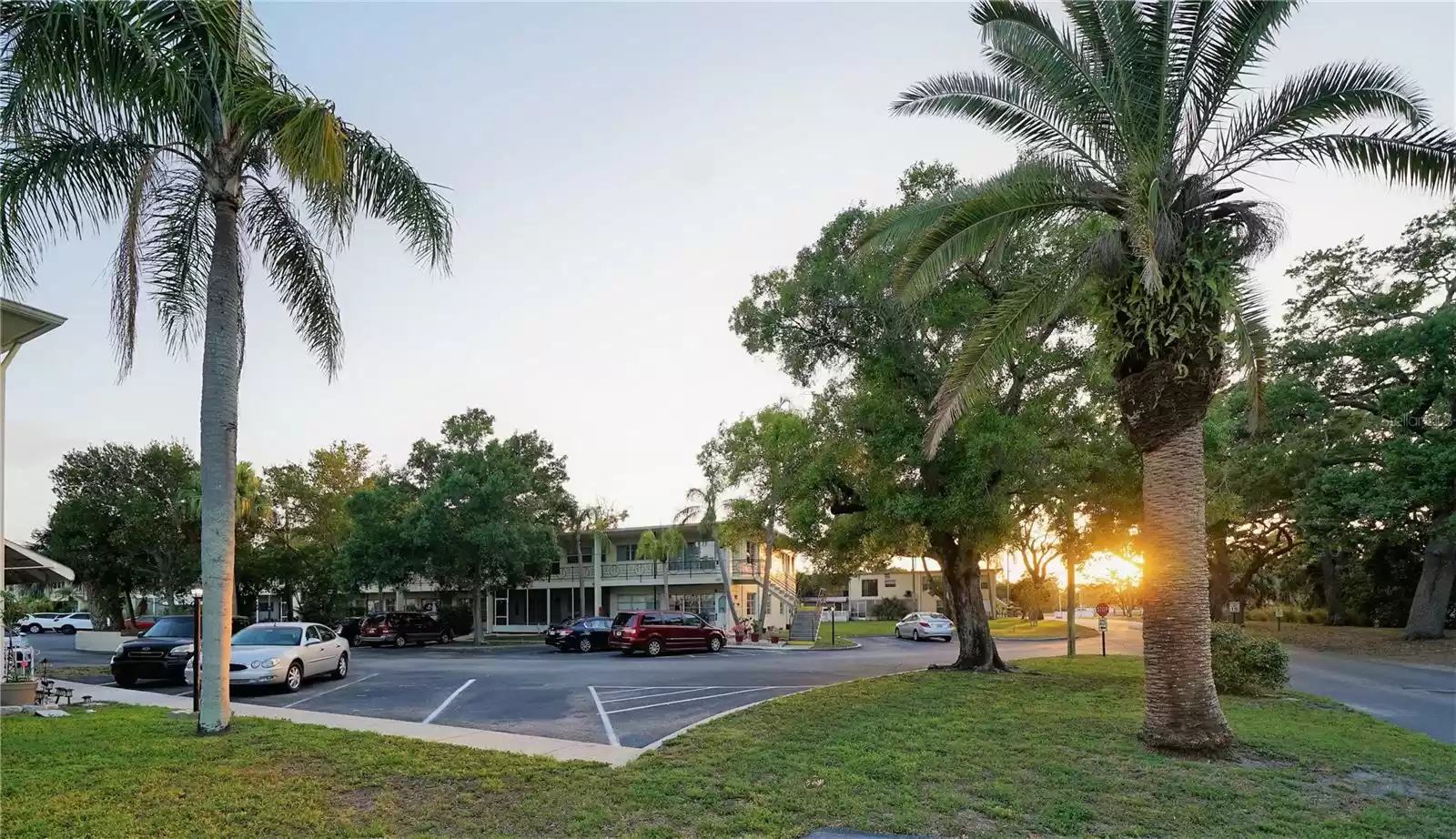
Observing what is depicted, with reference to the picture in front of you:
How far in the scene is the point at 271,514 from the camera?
47.5 metres

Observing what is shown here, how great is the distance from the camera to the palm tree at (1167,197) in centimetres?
1019

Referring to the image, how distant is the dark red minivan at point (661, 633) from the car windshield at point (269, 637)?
40.2ft

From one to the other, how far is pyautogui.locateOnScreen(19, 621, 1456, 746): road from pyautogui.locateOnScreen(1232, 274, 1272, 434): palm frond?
506 centimetres

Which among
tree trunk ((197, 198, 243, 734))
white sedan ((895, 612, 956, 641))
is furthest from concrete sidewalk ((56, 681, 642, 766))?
white sedan ((895, 612, 956, 641))

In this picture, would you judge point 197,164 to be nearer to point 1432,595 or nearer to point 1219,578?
point 1432,595

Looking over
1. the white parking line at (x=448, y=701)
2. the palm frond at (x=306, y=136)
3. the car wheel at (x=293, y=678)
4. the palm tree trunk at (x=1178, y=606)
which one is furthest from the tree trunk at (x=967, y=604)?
the palm frond at (x=306, y=136)

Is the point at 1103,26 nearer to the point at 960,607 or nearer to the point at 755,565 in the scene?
the point at 960,607

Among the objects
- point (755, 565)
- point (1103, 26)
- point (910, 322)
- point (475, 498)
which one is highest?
point (1103, 26)

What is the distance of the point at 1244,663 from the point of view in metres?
15.6

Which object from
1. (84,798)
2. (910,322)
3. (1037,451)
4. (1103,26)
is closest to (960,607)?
(1037,451)

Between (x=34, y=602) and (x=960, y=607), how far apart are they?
1928 centimetres

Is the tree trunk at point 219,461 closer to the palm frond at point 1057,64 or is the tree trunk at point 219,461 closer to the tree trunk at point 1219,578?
the palm frond at point 1057,64

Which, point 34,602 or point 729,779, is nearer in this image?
point 729,779

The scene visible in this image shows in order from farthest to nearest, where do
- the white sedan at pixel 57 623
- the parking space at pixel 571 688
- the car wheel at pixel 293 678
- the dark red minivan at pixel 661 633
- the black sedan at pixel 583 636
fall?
the white sedan at pixel 57 623, the black sedan at pixel 583 636, the dark red minivan at pixel 661 633, the car wheel at pixel 293 678, the parking space at pixel 571 688
